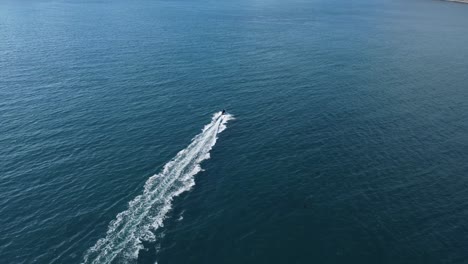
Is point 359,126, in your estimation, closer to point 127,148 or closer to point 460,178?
point 460,178

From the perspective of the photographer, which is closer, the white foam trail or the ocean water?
the white foam trail

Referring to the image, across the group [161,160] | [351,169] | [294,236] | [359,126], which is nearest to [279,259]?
[294,236]

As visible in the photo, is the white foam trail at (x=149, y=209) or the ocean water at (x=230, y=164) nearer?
the white foam trail at (x=149, y=209)

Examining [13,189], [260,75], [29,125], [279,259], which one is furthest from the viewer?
[260,75]
